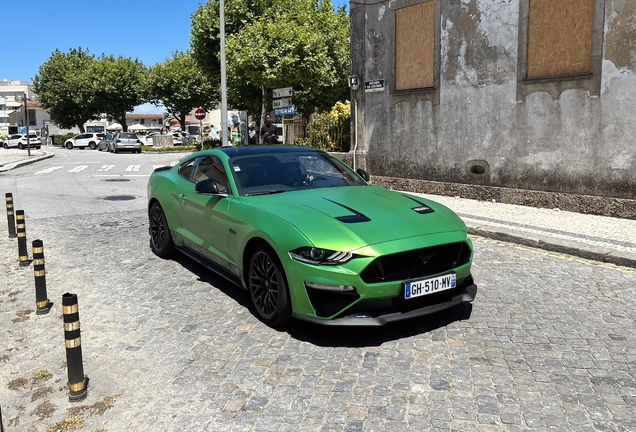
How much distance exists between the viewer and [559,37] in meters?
10.1

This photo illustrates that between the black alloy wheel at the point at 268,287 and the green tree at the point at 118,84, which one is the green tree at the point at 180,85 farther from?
the black alloy wheel at the point at 268,287

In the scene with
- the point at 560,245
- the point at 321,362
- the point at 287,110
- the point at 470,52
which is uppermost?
the point at 470,52

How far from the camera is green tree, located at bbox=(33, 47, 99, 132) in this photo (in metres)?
61.8

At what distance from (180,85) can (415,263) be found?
5621 cm

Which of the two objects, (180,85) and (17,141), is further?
(17,141)

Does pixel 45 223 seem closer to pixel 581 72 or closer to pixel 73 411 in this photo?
pixel 73 411

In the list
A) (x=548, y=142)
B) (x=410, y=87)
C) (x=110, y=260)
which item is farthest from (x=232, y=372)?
(x=410, y=87)

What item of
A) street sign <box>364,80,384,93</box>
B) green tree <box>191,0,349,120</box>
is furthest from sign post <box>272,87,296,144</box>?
green tree <box>191,0,349,120</box>

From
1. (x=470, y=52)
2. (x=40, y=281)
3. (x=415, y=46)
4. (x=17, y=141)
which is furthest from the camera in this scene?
(x=17, y=141)

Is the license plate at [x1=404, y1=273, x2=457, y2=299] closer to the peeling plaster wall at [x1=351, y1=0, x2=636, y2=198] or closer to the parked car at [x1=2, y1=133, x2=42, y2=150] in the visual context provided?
the peeling plaster wall at [x1=351, y1=0, x2=636, y2=198]

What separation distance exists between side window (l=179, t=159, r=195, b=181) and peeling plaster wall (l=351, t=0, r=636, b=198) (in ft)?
22.8

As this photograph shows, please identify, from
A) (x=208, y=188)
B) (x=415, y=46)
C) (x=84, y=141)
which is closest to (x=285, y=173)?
(x=208, y=188)

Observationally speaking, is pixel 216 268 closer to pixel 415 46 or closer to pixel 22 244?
pixel 22 244

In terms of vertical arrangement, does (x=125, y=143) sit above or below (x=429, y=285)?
above
